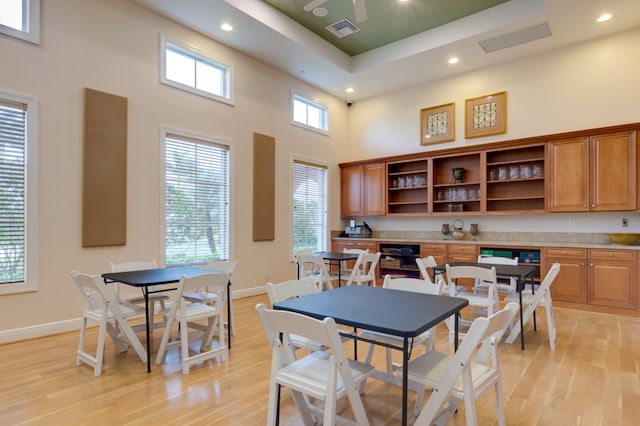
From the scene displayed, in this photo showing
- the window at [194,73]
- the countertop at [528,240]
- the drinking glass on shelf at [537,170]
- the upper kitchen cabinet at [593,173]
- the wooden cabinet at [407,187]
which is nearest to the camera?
the upper kitchen cabinet at [593,173]

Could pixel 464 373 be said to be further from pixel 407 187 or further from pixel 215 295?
pixel 407 187

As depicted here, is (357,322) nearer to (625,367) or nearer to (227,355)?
(227,355)

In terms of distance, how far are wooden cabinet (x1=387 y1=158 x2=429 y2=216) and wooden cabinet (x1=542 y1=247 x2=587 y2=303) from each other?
7.53 ft

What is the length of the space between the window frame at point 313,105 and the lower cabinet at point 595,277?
185 inches

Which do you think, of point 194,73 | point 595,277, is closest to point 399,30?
point 194,73

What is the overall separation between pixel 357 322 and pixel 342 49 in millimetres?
5846

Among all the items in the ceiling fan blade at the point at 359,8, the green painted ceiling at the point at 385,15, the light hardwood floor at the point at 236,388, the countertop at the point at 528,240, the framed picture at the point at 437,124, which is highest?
the green painted ceiling at the point at 385,15

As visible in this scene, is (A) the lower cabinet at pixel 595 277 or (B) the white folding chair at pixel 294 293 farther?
(A) the lower cabinet at pixel 595 277

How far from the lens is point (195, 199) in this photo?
546 centimetres

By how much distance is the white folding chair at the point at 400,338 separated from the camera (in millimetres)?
2424

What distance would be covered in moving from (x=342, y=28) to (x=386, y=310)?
5079mm

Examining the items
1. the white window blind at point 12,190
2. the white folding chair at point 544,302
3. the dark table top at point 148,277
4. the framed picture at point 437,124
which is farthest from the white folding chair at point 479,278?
the white window blind at point 12,190

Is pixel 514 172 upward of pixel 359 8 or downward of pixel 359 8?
downward

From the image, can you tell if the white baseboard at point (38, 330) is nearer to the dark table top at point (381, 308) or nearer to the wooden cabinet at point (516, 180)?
the dark table top at point (381, 308)
